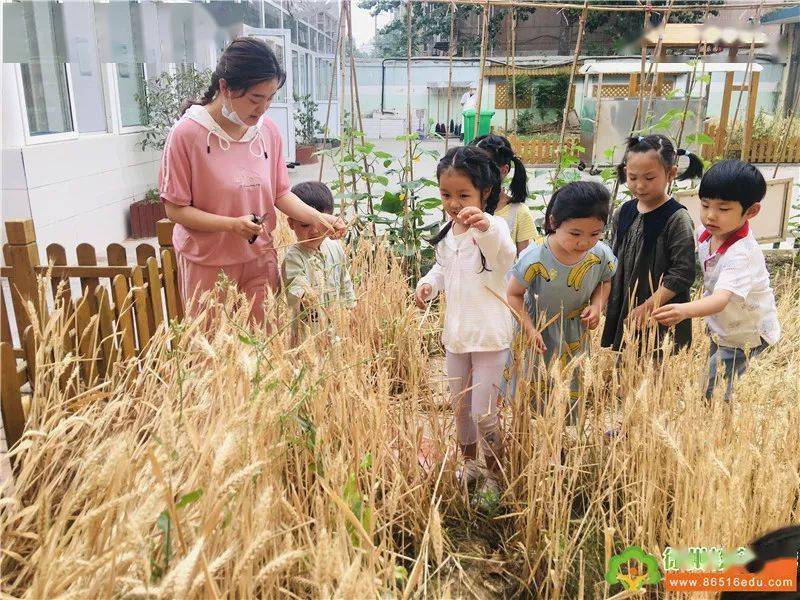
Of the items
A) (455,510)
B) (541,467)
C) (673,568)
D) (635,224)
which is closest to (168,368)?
(455,510)

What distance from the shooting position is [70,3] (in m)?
4.64

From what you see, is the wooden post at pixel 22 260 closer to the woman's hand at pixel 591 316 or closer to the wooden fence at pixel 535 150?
the woman's hand at pixel 591 316

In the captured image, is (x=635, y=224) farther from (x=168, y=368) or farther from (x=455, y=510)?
(x=168, y=368)

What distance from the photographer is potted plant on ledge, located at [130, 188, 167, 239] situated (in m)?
5.57

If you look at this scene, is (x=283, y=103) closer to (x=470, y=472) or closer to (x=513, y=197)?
(x=513, y=197)

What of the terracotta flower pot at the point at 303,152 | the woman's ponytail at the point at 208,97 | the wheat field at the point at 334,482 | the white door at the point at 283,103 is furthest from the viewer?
the terracotta flower pot at the point at 303,152

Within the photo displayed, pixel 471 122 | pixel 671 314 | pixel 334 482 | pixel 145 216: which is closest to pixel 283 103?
pixel 145 216

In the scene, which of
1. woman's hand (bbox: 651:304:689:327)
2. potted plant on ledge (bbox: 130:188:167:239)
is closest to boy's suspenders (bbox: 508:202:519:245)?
woman's hand (bbox: 651:304:689:327)

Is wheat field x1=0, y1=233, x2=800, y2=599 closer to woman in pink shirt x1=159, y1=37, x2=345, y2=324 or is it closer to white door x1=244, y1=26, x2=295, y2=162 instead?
woman in pink shirt x1=159, y1=37, x2=345, y2=324

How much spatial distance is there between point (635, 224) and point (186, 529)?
1.62 metres

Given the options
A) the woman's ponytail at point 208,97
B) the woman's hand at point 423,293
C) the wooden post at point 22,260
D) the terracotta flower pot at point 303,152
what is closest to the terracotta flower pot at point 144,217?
the wooden post at point 22,260

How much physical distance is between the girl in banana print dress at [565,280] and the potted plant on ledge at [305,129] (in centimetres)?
919

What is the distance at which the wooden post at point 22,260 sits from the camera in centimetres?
212

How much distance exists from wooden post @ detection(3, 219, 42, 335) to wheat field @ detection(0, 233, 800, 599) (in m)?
0.77
